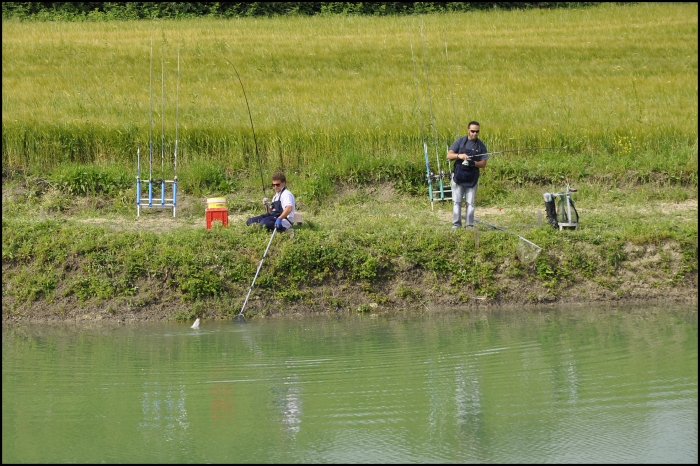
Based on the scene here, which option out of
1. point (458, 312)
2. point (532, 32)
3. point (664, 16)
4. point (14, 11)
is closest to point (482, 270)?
point (458, 312)

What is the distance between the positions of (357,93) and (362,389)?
12.4m

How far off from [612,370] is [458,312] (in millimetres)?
3047

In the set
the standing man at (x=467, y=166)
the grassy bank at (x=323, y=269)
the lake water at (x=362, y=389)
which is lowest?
the lake water at (x=362, y=389)

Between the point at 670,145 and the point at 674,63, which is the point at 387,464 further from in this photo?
the point at 674,63

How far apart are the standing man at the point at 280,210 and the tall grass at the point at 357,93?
2851mm

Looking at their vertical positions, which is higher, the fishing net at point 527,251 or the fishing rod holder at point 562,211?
the fishing rod holder at point 562,211

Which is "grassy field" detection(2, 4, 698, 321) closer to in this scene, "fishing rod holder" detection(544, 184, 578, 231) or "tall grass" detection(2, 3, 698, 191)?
"tall grass" detection(2, 3, 698, 191)

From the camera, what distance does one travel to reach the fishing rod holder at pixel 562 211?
12.9 metres

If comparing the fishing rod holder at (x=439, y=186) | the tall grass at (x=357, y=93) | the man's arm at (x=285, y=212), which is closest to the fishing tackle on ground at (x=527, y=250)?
the fishing rod holder at (x=439, y=186)

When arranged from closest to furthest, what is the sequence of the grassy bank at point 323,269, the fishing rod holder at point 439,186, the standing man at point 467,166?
1. the grassy bank at point 323,269
2. the standing man at point 467,166
3. the fishing rod holder at point 439,186

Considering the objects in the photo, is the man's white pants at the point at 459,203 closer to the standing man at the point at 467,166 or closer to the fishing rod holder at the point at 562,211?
the standing man at the point at 467,166

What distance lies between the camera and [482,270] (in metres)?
12.3

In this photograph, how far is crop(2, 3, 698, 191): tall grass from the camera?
53.9 ft

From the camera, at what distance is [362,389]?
8.64 meters
